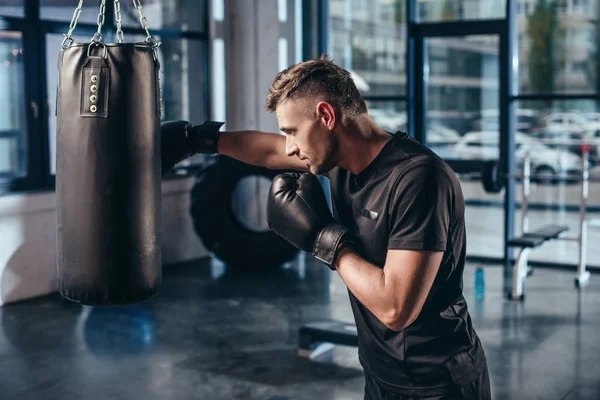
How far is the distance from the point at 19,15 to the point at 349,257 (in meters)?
4.59

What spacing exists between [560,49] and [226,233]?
323 cm

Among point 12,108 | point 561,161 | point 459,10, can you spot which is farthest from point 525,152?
point 12,108

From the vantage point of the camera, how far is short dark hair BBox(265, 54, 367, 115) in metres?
1.85

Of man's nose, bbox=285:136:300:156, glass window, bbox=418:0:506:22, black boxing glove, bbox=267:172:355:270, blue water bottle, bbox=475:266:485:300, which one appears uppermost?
glass window, bbox=418:0:506:22

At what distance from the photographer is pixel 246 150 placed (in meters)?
2.44

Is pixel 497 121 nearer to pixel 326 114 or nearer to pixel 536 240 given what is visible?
pixel 536 240

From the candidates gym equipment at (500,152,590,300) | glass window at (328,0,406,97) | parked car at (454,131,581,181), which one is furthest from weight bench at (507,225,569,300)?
glass window at (328,0,406,97)

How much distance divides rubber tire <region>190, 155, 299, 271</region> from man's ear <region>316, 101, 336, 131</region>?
4723 mm

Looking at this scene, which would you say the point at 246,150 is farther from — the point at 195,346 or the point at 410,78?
the point at 410,78

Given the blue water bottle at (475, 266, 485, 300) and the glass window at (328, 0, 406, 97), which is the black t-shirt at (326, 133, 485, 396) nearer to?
the blue water bottle at (475, 266, 485, 300)

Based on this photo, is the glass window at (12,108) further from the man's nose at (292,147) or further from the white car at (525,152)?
the man's nose at (292,147)

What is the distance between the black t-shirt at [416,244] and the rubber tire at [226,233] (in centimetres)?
454

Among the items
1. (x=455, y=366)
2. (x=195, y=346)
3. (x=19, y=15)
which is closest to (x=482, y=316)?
(x=195, y=346)

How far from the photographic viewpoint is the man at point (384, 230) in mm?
1774
